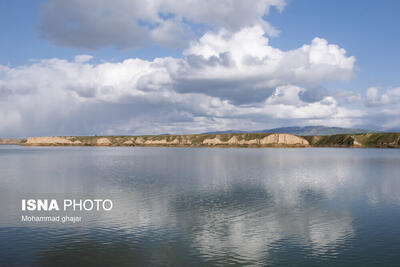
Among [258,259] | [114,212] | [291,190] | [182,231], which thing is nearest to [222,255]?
[258,259]

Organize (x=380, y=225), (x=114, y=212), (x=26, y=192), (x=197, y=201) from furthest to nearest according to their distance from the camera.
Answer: (x=26, y=192) → (x=197, y=201) → (x=114, y=212) → (x=380, y=225)

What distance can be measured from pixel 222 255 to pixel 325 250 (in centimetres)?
797

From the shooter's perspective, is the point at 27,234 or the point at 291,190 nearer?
the point at 27,234

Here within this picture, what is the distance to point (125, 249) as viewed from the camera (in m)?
25.3

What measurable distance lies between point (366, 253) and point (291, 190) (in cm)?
2931

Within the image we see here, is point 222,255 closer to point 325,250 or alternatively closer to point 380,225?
point 325,250

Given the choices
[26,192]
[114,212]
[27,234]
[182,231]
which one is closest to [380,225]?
[182,231]

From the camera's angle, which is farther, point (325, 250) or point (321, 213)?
point (321, 213)

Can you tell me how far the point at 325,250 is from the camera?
2534 cm

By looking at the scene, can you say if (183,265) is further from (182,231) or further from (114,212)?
(114,212)

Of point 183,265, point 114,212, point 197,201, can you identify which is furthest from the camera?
point 197,201

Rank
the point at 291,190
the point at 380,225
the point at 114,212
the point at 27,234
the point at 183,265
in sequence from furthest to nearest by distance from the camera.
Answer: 1. the point at 291,190
2. the point at 114,212
3. the point at 380,225
4. the point at 27,234
5. the point at 183,265

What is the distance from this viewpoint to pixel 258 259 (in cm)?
2331

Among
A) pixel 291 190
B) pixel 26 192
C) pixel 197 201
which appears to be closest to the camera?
pixel 197 201
